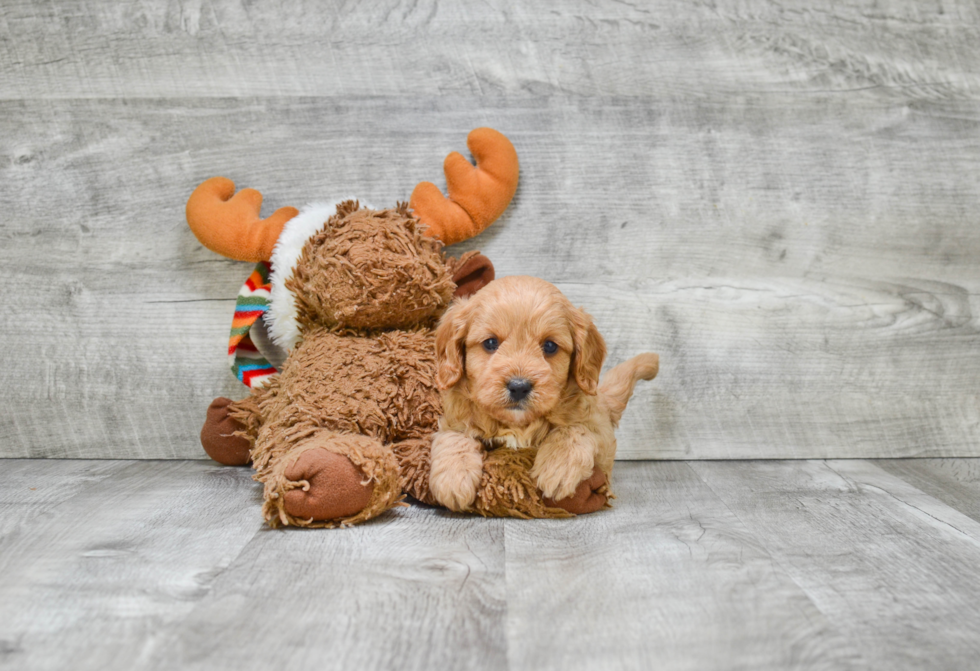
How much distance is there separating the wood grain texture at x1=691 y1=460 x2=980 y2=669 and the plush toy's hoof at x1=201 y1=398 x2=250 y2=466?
104cm

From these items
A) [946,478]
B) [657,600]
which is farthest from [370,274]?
[946,478]

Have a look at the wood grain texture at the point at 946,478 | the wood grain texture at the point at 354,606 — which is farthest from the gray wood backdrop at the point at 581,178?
the wood grain texture at the point at 354,606

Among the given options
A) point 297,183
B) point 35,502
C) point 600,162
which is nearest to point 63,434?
point 35,502

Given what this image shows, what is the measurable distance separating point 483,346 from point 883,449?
114 cm

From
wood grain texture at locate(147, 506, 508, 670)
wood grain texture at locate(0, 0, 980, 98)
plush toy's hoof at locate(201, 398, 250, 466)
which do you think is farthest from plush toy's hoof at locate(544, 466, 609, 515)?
wood grain texture at locate(0, 0, 980, 98)

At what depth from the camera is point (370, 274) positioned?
1385mm

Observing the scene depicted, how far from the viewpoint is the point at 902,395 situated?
175 centimetres

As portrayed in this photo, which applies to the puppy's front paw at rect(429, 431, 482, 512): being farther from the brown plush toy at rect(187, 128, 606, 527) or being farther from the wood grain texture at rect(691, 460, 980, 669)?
the wood grain texture at rect(691, 460, 980, 669)

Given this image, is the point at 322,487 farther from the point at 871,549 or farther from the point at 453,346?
the point at 871,549

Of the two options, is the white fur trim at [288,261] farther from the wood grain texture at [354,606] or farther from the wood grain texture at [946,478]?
the wood grain texture at [946,478]

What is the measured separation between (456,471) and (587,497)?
24 centimetres

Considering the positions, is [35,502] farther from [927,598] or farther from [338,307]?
[927,598]

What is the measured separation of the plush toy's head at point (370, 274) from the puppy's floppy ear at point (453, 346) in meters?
0.18

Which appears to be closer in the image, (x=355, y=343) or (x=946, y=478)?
(x=355, y=343)
